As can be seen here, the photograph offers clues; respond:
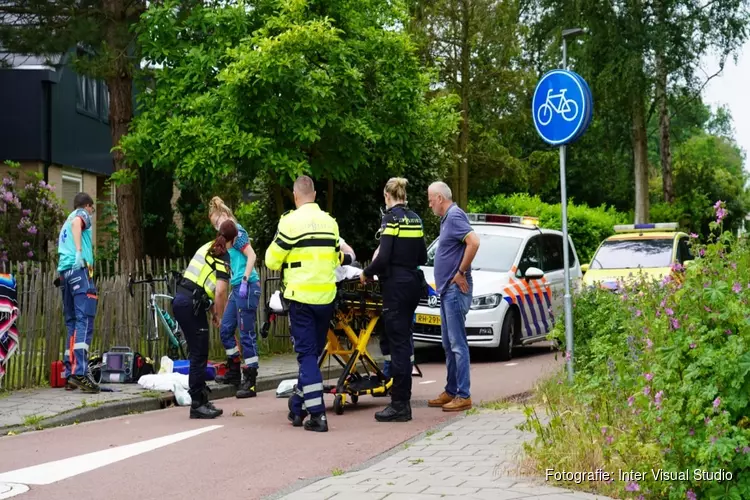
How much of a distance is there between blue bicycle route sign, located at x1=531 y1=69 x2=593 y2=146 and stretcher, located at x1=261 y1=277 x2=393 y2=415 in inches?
89.7

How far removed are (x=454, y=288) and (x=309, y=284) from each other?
6.06 ft

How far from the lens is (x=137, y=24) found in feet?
54.8

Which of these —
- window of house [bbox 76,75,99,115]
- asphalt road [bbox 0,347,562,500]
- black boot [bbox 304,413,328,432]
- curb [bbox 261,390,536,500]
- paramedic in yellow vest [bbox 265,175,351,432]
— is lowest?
asphalt road [bbox 0,347,562,500]

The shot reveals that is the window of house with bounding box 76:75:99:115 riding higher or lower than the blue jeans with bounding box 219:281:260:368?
higher

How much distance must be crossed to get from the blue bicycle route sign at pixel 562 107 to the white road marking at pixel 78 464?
4.32 m

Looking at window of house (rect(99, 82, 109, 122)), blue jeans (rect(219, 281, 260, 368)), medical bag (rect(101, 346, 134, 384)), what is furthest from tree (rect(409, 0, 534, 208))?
medical bag (rect(101, 346, 134, 384))

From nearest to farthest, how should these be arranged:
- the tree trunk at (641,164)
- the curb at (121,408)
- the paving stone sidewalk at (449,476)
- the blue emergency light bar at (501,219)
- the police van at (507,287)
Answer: the paving stone sidewalk at (449,476), the curb at (121,408), the police van at (507,287), the blue emergency light bar at (501,219), the tree trunk at (641,164)

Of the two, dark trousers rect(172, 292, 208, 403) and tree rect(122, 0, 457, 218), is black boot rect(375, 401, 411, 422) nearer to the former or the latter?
dark trousers rect(172, 292, 208, 403)

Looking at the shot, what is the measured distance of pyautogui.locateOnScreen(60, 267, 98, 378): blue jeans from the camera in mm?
11164

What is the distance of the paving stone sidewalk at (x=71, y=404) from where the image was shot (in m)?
9.48

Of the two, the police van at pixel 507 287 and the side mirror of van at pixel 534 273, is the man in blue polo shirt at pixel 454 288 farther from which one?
the side mirror of van at pixel 534 273

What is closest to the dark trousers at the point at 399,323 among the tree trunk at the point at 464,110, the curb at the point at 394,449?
the curb at the point at 394,449

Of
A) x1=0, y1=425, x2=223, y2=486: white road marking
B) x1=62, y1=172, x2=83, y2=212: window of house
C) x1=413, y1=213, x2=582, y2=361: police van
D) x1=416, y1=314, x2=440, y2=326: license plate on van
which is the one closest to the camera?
x1=0, y1=425, x2=223, y2=486: white road marking

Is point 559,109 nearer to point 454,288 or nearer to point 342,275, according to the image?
point 454,288
